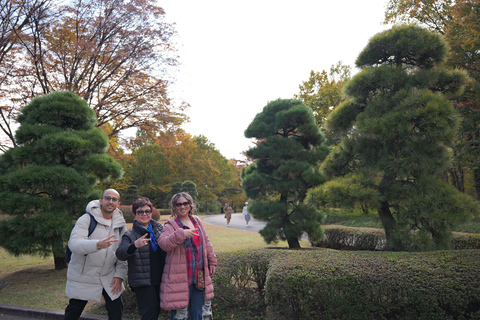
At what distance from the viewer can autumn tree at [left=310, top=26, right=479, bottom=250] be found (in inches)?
185

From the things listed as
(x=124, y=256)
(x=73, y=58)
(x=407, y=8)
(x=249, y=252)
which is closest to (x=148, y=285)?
(x=124, y=256)

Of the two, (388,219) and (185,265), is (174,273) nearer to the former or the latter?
(185,265)

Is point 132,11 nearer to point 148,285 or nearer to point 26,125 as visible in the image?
point 26,125

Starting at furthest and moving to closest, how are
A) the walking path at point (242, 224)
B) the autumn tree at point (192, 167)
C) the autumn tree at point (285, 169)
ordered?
1. the autumn tree at point (192, 167)
2. the walking path at point (242, 224)
3. the autumn tree at point (285, 169)

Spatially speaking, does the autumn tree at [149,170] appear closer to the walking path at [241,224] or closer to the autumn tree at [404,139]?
the walking path at [241,224]

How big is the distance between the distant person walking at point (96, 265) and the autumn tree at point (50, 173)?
3309mm

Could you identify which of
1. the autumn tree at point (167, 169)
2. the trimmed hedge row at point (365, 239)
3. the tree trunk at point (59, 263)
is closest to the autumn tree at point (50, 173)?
the tree trunk at point (59, 263)

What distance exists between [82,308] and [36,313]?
76.3 inches

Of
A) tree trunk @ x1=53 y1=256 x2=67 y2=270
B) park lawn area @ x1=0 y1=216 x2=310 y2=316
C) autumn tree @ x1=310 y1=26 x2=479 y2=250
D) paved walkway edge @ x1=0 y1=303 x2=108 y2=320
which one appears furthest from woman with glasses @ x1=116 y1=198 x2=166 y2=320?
tree trunk @ x1=53 y1=256 x2=67 y2=270

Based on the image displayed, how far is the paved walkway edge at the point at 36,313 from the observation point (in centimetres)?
398

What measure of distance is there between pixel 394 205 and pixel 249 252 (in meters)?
2.73

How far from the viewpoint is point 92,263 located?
2771 millimetres

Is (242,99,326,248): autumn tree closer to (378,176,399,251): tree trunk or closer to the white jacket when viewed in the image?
(378,176,399,251): tree trunk

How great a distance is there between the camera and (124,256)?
2621 mm
